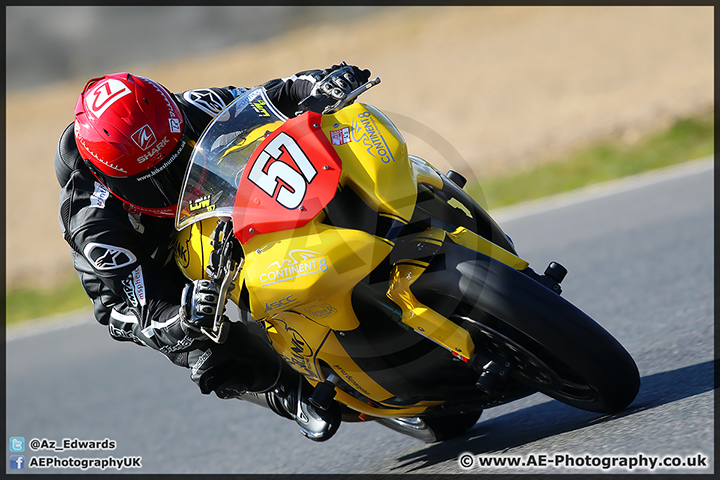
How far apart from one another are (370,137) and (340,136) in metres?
0.11

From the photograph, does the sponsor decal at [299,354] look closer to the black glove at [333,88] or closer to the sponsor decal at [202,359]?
the sponsor decal at [202,359]

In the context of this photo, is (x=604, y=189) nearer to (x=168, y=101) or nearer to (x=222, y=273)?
(x=168, y=101)

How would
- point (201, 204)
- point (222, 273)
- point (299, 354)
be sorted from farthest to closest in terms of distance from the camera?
1. point (299, 354)
2. point (201, 204)
3. point (222, 273)

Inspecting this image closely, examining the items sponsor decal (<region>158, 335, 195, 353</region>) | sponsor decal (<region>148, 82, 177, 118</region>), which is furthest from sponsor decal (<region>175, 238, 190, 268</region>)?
sponsor decal (<region>148, 82, 177, 118</region>)

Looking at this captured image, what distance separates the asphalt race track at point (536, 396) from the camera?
301cm

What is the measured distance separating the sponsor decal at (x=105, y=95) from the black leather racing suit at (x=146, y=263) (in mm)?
317

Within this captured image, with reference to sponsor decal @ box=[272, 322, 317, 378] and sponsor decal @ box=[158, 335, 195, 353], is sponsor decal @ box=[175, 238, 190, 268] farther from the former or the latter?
sponsor decal @ box=[272, 322, 317, 378]

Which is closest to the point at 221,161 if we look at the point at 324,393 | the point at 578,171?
the point at 324,393

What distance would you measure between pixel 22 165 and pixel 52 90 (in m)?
8.45

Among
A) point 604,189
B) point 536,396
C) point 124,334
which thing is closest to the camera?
point 124,334

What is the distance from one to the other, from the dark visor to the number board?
59 cm

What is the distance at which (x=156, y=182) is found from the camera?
10.7 ft

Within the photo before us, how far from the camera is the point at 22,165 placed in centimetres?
1511

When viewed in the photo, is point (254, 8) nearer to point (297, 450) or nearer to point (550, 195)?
point (550, 195)
